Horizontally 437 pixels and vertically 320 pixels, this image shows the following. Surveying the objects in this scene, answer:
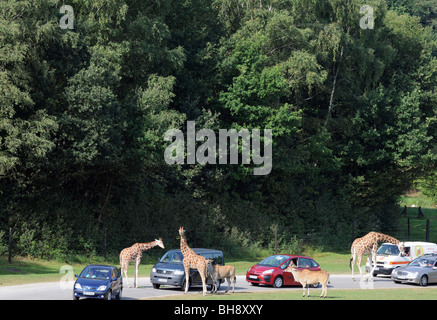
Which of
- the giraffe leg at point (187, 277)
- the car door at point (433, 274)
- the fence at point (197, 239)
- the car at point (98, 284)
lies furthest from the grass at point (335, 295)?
the fence at point (197, 239)

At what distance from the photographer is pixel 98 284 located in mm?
21625

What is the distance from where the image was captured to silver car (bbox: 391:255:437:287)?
31.0m

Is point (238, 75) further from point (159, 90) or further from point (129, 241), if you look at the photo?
point (129, 241)

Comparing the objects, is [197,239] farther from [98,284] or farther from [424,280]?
[98,284]

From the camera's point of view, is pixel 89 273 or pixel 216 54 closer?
pixel 89 273

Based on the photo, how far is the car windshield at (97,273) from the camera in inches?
877

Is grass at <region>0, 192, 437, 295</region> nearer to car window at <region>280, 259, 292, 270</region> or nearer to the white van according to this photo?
the white van

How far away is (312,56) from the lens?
50.0 meters

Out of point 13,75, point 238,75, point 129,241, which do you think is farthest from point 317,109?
point 13,75

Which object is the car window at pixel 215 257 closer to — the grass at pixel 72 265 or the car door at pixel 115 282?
the car door at pixel 115 282

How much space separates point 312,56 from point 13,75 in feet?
77.9

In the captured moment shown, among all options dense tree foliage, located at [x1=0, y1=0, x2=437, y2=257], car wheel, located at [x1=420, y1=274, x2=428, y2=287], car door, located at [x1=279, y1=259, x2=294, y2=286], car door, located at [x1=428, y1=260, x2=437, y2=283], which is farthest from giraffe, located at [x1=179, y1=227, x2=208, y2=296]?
dense tree foliage, located at [x1=0, y1=0, x2=437, y2=257]

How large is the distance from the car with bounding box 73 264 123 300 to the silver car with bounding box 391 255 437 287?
48.4ft

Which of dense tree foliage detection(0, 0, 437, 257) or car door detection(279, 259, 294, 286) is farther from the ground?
dense tree foliage detection(0, 0, 437, 257)
